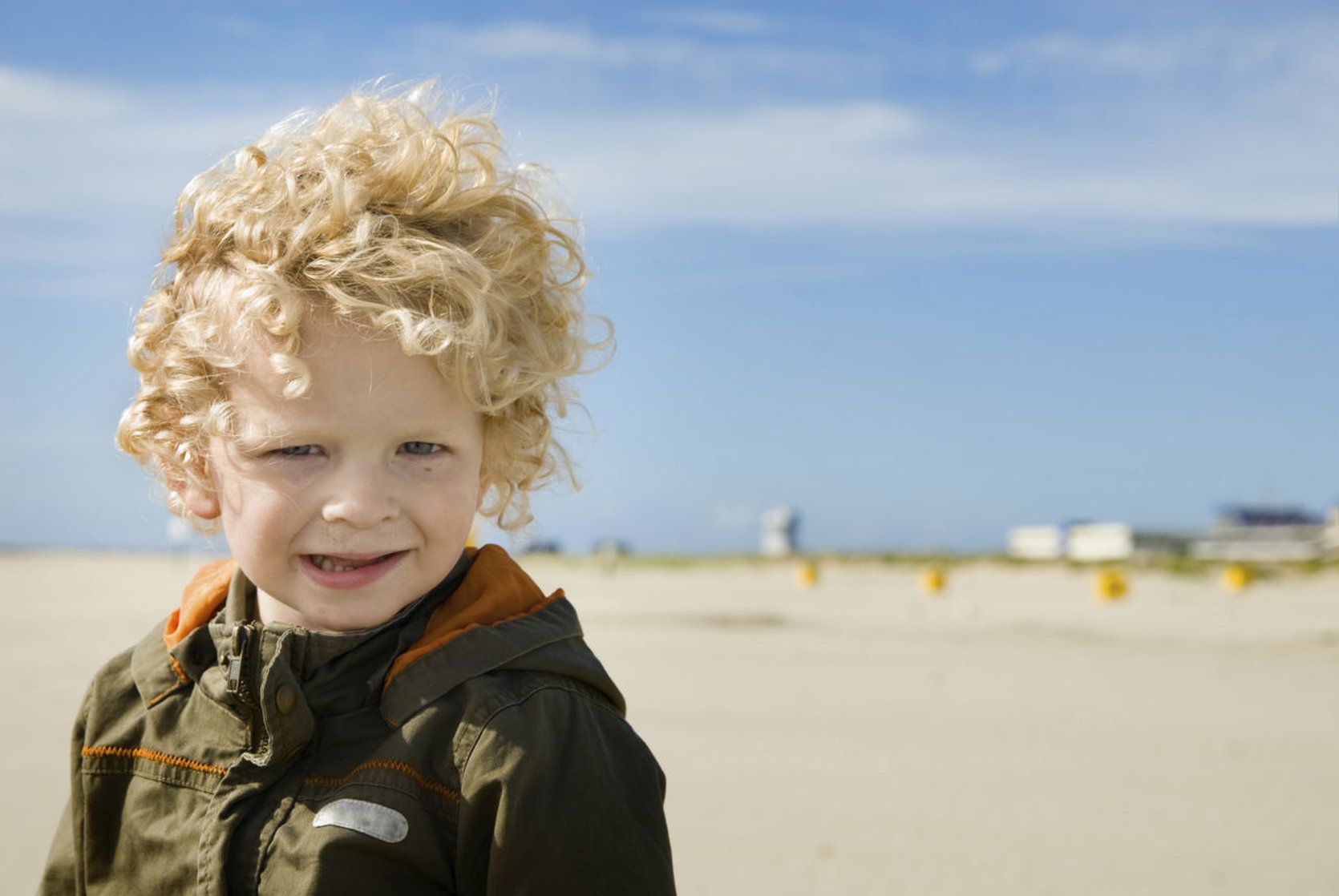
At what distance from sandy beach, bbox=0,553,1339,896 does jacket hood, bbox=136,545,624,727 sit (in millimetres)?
2523

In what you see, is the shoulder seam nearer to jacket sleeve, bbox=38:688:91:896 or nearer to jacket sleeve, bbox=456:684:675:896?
jacket sleeve, bbox=456:684:675:896

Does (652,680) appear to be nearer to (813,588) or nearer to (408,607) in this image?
(408,607)

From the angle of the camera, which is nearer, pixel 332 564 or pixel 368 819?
pixel 368 819

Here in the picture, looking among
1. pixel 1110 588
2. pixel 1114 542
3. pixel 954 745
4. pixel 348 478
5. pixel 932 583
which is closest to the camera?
pixel 348 478

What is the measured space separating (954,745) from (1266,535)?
3056cm

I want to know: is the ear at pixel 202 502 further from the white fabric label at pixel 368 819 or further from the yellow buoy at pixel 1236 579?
the yellow buoy at pixel 1236 579

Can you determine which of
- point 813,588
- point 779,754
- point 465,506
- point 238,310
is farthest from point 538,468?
point 813,588

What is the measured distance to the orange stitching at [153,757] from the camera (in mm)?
1748

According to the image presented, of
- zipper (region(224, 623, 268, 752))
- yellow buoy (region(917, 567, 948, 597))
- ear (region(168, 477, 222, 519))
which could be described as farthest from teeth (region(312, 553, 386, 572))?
yellow buoy (region(917, 567, 948, 597))

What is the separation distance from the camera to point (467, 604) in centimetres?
176

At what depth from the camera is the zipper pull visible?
1681mm

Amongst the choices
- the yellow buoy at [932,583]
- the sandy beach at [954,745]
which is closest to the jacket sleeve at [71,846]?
the sandy beach at [954,745]

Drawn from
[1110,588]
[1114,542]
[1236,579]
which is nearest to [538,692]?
[1110,588]

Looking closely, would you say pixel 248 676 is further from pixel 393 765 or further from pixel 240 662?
pixel 393 765
